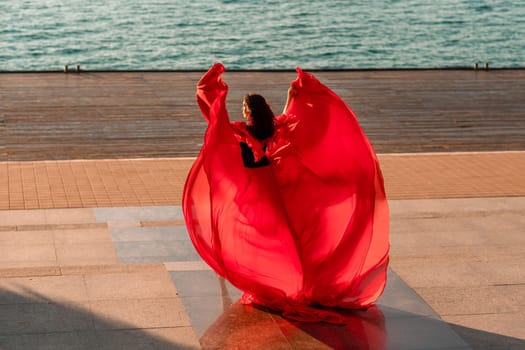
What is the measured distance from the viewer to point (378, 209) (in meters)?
7.42

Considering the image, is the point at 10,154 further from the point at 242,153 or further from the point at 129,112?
the point at 242,153

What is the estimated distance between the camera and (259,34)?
46.7 m

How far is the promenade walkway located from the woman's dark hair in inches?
52.5

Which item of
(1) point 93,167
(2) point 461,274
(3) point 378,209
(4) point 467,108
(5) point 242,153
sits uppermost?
(5) point 242,153

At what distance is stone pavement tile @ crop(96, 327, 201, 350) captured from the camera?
6.66 m

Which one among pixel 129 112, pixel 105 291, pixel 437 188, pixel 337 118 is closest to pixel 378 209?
pixel 337 118

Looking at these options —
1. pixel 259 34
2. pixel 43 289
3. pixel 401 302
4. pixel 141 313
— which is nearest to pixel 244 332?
pixel 141 313

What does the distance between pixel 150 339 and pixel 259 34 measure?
40682 mm

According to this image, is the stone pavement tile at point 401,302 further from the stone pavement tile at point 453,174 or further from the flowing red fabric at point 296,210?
the stone pavement tile at point 453,174

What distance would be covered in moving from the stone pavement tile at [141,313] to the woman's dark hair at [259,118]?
1.44 m

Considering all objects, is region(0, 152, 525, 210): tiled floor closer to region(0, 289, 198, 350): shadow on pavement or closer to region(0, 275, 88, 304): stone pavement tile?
region(0, 275, 88, 304): stone pavement tile

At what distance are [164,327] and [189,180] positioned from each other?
1.09 meters

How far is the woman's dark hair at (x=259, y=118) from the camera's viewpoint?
7.21 meters

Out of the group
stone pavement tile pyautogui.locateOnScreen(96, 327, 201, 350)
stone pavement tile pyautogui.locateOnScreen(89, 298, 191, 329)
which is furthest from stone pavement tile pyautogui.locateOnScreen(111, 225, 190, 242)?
stone pavement tile pyautogui.locateOnScreen(96, 327, 201, 350)
